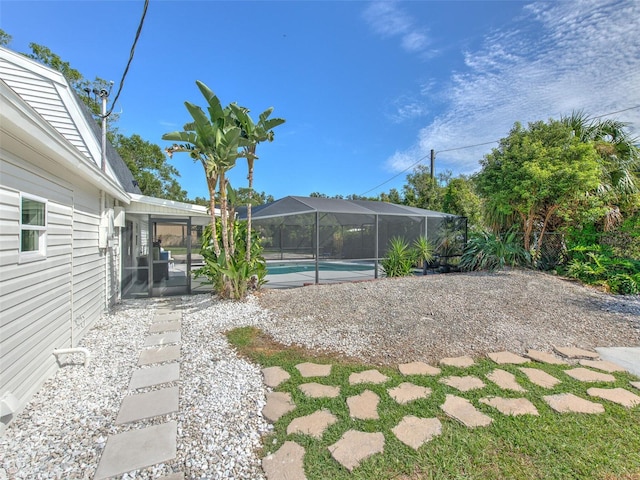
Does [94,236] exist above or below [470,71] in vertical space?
below

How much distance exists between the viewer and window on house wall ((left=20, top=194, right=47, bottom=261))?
2.56m

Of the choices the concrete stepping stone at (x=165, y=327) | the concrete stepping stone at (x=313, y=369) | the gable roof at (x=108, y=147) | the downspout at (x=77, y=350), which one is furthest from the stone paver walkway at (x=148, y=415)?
the gable roof at (x=108, y=147)

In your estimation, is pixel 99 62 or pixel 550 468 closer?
pixel 550 468

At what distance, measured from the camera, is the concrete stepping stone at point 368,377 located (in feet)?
9.13

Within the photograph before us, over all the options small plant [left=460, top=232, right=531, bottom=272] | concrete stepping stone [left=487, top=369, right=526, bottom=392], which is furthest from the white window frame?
small plant [left=460, top=232, right=531, bottom=272]

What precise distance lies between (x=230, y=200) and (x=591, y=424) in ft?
18.8

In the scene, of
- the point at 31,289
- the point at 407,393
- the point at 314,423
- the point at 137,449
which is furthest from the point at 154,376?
the point at 407,393

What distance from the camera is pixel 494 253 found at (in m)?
8.30

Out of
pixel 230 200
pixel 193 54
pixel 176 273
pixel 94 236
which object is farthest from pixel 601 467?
pixel 193 54

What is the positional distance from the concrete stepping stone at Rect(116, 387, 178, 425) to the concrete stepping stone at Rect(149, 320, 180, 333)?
183 centimetres

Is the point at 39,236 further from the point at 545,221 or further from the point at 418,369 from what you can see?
the point at 545,221

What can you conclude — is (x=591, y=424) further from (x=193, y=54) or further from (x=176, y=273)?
(x=193, y=54)

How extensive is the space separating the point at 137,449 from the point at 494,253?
8.86 metres

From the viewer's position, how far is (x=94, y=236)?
15.9ft
